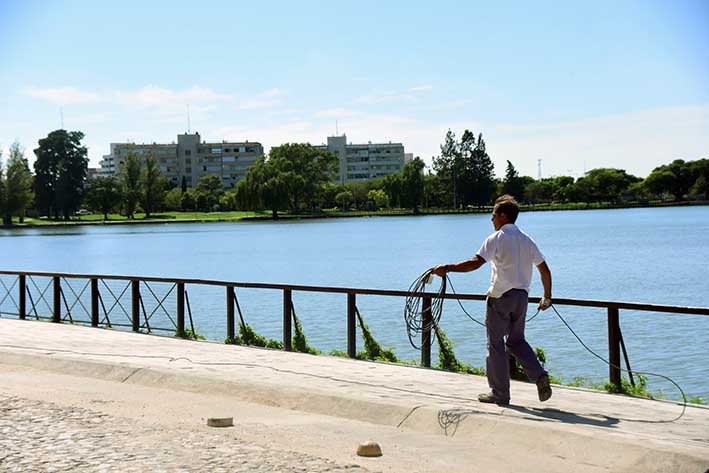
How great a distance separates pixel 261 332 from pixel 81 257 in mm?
58560

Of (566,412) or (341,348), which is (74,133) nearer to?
(341,348)

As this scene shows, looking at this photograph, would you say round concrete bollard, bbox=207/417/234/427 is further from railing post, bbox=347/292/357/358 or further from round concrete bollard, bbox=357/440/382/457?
railing post, bbox=347/292/357/358

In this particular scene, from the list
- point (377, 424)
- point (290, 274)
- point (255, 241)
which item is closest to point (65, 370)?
point (377, 424)

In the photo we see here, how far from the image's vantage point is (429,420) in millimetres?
8758

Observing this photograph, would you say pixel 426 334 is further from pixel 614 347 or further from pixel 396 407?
pixel 396 407

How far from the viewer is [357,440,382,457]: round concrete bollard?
7570 millimetres

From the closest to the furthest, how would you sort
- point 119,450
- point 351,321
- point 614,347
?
1. point 119,450
2. point 614,347
3. point 351,321

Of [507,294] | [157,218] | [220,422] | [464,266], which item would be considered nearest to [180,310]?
[220,422]

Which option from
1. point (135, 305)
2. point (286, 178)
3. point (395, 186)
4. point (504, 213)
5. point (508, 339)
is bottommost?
point (135, 305)

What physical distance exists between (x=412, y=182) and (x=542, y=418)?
18354 cm

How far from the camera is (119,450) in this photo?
7754 millimetres

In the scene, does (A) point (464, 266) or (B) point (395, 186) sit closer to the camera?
(A) point (464, 266)

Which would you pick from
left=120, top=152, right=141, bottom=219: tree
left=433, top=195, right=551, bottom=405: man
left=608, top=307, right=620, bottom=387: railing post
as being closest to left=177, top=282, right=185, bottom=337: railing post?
left=608, top=307, right=620, bottom=387: railing post

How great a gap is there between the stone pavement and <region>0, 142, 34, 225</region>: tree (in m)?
145
